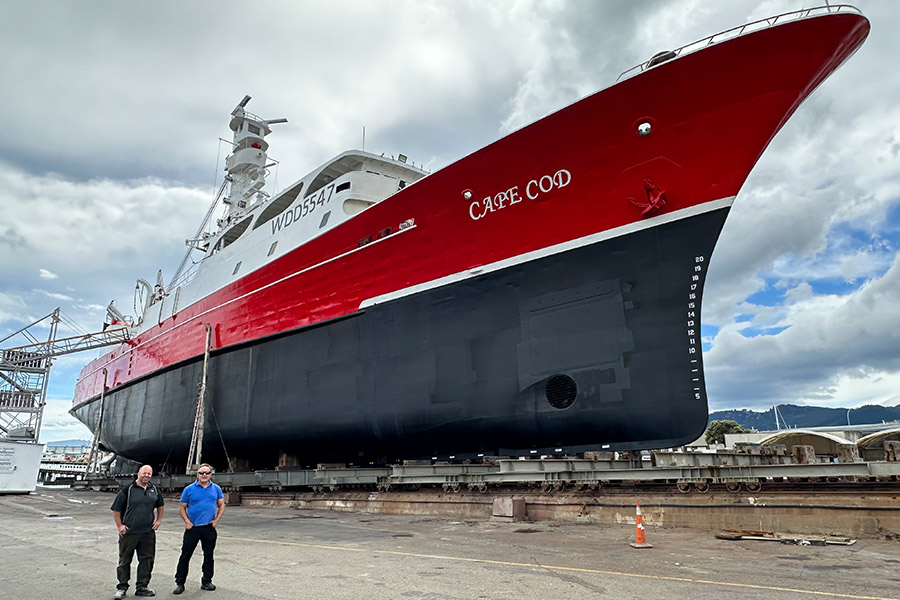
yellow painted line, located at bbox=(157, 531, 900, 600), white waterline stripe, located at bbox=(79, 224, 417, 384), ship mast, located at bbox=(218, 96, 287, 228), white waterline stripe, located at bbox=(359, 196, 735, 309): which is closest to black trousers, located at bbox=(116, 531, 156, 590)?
yellow painted line, located at bbox=(157, 531, 900, 600)

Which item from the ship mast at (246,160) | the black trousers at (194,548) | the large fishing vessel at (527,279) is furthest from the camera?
the ship mast at (246,160)

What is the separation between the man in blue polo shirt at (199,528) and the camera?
4.71 metres

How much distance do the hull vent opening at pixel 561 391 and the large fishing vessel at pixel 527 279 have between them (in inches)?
0.9

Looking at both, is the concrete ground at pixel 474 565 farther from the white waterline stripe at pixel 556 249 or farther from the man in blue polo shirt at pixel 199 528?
the white waterline stripe at pixel 556 249

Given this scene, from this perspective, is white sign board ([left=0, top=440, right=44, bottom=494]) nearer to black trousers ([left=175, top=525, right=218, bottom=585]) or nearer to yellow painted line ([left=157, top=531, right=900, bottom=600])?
yellow painted line ([left=157, top=531, right=900, bottom=600])

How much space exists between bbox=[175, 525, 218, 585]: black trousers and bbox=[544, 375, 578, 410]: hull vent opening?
5488mm

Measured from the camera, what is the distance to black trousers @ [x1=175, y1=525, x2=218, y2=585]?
4691 mm

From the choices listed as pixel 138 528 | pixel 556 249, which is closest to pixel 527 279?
pixel 556 249

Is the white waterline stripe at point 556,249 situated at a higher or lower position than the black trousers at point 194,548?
higher

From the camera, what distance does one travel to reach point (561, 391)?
882 centimetres

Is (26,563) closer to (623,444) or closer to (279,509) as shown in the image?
(279,509)

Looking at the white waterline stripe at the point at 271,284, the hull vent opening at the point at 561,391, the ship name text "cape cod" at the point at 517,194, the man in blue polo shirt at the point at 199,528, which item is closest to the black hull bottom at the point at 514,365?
the hull vent opening at the point at 561,391

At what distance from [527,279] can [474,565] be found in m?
5.08

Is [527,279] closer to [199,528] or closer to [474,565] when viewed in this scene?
[474,565]
